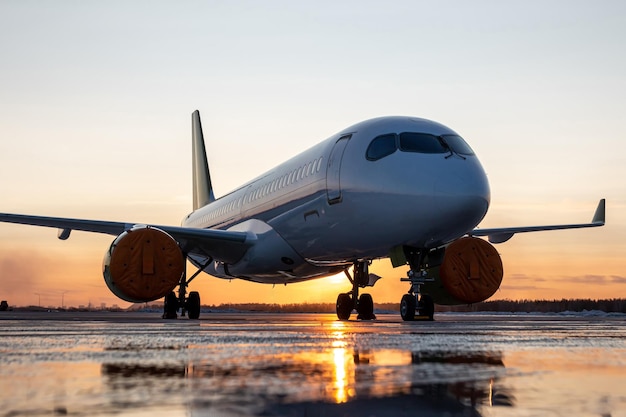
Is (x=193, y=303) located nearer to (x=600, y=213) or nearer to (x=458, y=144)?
(x=458, y=144)

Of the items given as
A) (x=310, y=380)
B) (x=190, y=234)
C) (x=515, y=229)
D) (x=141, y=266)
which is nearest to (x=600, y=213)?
(x=515, y=229)

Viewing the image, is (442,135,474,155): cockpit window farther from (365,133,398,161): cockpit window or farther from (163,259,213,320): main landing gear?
(163,259,213,320): main landing gear

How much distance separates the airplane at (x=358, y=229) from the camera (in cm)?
1384

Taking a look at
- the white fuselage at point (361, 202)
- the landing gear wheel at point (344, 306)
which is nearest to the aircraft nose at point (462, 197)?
the white fuselage at point (361, 202)

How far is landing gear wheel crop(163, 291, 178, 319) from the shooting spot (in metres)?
19.8

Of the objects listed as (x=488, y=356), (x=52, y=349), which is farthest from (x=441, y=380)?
(x=52, y=349)

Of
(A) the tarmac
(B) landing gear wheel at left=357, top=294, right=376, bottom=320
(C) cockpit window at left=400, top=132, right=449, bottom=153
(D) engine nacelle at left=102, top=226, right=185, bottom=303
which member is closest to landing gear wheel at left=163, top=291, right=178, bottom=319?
(D) engine nacelle at left=102, top=226, right=185, bottom=303

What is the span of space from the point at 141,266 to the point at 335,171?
13.7ft

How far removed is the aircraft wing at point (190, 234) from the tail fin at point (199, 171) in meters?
10.7

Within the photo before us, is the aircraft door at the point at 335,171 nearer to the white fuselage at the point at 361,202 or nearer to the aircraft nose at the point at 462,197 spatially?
the white fuselage at the point at 361,202

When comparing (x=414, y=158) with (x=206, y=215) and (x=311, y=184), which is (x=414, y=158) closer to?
(x=311, y=184)

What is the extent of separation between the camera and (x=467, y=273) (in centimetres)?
1700

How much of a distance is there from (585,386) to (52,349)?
3.91 metres

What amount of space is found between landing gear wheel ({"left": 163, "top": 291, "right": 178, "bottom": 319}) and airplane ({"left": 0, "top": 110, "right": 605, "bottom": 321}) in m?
0.03
